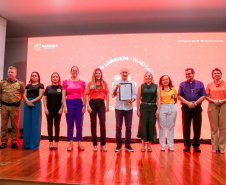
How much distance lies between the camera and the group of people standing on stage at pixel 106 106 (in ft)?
11.4

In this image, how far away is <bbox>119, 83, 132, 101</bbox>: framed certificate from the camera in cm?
344

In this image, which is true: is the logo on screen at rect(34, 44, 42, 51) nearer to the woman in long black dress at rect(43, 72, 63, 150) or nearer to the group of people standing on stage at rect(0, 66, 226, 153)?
the group of people standing on stage at rect(0, 66, 226, 153)

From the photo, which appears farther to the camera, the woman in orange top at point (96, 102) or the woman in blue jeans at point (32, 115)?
the woman in blue jeans at point (32, 115)

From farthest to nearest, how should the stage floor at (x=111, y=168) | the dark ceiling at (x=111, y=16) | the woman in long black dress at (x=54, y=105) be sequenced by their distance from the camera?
the dark ceiling at (x=111, y=16) → the woman in long black dress at (x=54, y=105) → the stage floor at (x=111, y=168)

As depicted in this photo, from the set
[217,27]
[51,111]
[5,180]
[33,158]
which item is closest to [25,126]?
[51,111]

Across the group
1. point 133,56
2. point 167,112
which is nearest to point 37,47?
point 133,56

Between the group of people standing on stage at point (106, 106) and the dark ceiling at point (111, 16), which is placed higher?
the dark ceiling at point (111, 16)

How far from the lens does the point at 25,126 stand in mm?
3619

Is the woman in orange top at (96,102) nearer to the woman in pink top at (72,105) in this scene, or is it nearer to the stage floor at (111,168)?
the woman in pink top at (72,105)

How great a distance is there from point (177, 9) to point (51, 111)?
3.76 metres

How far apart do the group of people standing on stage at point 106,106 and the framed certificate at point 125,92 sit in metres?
0.06

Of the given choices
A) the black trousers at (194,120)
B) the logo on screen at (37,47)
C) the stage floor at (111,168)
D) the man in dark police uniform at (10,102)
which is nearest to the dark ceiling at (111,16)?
the logo on screen at (37,47)

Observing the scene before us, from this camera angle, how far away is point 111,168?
243 cm

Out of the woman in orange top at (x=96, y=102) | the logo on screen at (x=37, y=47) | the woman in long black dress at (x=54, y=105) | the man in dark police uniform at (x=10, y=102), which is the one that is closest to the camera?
the woman in orange top at (x=96, y=102)
